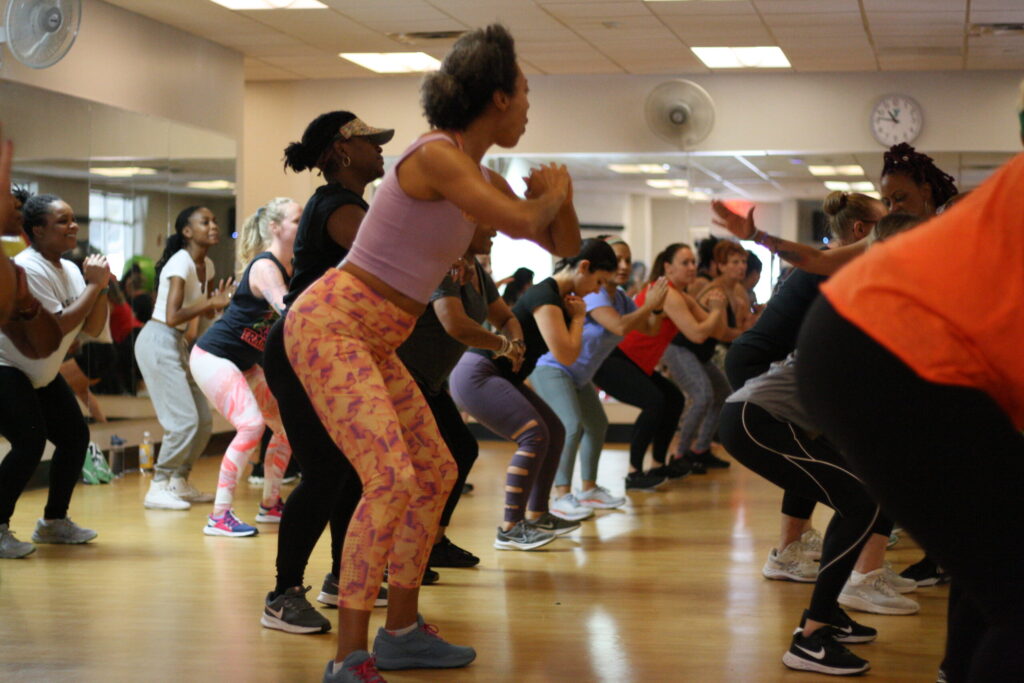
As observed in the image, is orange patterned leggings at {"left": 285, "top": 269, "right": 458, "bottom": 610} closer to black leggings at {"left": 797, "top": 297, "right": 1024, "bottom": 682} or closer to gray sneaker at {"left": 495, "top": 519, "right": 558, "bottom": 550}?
black leggings at {"left": 797, "top": 297, "right": 1024, "bottom": 682}

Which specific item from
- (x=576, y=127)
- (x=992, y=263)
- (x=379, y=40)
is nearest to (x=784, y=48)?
(x=576, y=127)

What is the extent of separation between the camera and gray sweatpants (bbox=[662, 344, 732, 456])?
7641 mm

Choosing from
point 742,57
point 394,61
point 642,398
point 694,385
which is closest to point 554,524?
point 642,398

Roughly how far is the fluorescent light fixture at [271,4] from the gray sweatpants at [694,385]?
3.27 m

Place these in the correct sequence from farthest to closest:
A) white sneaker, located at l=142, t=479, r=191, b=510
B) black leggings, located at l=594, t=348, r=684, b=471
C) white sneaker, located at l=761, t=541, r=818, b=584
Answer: black leggings, located at l=594, t=348, r=684, b=471 < white sneaker, located at l=142, t=479, r=191, b=510 < white sneaker, located at l=761, t=541, r=818, b=584

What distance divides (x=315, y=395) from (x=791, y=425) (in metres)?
1.33

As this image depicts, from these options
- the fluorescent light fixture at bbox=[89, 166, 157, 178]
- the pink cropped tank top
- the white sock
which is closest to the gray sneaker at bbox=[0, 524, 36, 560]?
the white sock

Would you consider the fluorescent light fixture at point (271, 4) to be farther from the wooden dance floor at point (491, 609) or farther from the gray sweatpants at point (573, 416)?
the wooden dance floor at point (491, 609)

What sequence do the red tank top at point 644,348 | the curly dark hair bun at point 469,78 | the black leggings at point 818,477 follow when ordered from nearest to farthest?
the curly dark hair bun at point 469,78
the black leggings at point 818,477
the red tank top at point 644,348

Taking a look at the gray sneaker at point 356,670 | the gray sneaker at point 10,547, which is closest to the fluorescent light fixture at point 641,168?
the gray sneaker at point 10,547

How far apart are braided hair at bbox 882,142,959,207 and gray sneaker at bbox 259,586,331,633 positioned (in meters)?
2.28

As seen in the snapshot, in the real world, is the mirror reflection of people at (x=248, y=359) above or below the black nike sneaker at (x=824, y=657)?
above

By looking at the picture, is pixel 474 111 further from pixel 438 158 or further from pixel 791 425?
pixel 791 425

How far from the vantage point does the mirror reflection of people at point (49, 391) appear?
4.60 m
